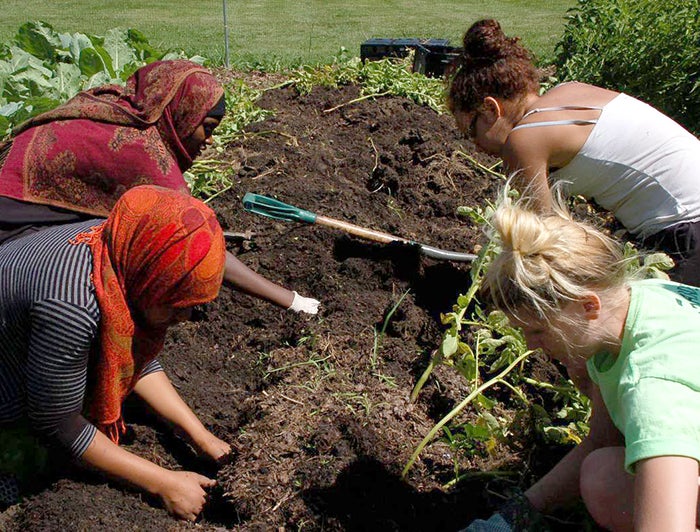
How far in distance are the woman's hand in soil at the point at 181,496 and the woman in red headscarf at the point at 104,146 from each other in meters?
0.94

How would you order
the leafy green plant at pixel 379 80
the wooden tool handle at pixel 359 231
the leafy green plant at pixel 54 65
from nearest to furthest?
the wooden tool handle at pixel 359 231 < the leafy green plant at pixel 54 65 < the leafy green plant at pixel 379 80

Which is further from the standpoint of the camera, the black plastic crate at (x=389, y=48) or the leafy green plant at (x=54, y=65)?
the black plastic crate at (x=389, y=48)

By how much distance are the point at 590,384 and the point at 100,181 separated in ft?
5.68

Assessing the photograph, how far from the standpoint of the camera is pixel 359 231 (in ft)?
11.7

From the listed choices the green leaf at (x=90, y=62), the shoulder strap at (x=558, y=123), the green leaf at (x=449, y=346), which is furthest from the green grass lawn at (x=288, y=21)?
the green leaf at (x=449, y=346)

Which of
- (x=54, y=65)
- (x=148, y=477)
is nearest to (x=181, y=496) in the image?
(x=148, y=477)

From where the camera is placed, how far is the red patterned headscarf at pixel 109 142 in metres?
2.48

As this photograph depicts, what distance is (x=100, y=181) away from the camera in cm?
255

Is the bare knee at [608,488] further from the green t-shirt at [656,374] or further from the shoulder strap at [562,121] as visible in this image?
the shoulder strap at [562,121]

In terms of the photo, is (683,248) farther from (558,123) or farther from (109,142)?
(109,142)

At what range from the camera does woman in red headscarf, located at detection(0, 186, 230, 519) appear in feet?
6.42

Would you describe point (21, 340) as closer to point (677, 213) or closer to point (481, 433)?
point (481, 433)

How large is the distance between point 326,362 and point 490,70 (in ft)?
4.12

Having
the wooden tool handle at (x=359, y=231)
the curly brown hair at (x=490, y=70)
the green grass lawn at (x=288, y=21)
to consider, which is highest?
the curly brown hair at (x=490, y=70)
